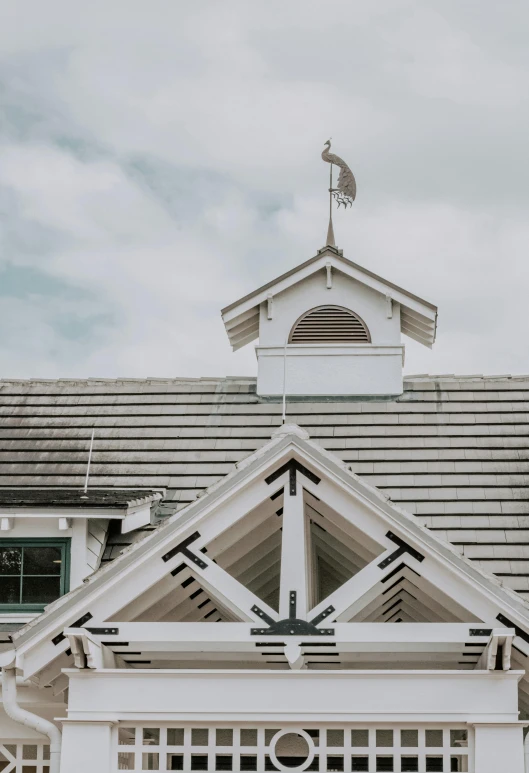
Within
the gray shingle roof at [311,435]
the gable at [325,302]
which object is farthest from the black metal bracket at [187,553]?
the gable at [325,302]

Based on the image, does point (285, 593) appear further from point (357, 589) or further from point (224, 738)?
point (224, 738)

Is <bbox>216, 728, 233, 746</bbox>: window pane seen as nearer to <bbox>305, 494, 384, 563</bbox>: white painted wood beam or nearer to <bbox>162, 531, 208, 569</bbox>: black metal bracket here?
<bbox>305, 494, 384, 563</bbox>: white painted wood beam

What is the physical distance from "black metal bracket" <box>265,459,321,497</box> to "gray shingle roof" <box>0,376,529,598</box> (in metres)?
3.74

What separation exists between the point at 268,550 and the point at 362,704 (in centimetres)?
180

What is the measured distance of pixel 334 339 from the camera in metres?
14.0

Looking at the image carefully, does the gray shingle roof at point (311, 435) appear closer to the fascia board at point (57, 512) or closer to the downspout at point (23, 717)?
the fascia board at point (57, 512)

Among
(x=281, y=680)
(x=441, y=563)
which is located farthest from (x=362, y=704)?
(x=441, y=563)

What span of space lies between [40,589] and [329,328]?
18.7ft

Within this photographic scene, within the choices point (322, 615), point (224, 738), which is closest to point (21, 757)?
point (224, 738)

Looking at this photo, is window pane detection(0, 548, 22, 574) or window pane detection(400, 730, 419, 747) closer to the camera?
window pane detection(400, 730, 419, 747)

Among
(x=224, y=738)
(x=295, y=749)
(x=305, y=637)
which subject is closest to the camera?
(x=305, y=637)

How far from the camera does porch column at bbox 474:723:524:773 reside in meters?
6.82

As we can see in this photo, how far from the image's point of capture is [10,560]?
33.8 ft

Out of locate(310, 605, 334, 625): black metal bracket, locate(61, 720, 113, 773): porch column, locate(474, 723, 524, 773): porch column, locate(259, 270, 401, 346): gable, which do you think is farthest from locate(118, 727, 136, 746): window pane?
locate(259, 270, 401, 346): gable
